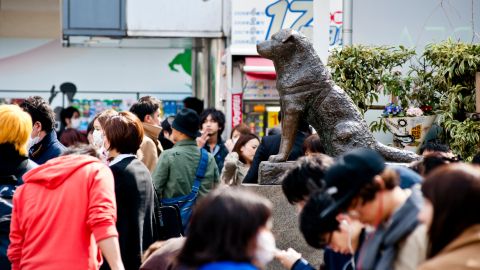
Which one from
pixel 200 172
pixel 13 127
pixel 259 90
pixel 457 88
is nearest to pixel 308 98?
pixel 200 172

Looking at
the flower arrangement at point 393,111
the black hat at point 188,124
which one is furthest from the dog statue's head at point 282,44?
the flower arrangement at point 393,111

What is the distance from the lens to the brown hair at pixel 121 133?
6398mm

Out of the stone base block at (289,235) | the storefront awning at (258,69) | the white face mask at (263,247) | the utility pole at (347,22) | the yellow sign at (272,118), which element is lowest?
the stone base block at (289,235)

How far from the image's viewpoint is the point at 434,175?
3.33m

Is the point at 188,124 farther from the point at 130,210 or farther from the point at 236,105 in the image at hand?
the point at 236,105

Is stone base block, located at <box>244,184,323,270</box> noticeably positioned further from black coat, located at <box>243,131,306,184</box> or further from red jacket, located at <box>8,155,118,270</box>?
red jacket, located at <box>8,155,118,270</box>

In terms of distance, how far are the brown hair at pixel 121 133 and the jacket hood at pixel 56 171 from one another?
2.65ft

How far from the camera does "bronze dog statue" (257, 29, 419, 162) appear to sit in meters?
7.43

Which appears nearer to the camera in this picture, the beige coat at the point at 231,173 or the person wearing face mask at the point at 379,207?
the person wearing face mask at the point at 379,207

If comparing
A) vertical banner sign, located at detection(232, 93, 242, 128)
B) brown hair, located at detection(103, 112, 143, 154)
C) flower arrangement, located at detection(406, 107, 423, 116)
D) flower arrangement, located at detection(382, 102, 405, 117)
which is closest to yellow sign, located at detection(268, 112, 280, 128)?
vertical banner sign, located at detection(232, 93, 242, 128)

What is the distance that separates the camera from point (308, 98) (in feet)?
24.5

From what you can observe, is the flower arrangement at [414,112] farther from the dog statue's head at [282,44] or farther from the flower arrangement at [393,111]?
the dog statue's head at [282,44]

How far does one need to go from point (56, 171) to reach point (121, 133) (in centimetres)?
99

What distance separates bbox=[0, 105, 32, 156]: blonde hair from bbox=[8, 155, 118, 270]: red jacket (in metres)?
0.58
